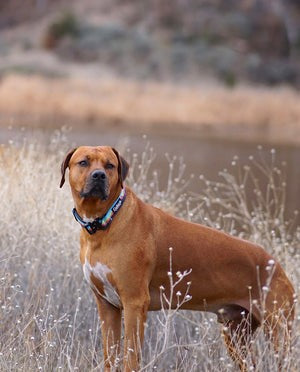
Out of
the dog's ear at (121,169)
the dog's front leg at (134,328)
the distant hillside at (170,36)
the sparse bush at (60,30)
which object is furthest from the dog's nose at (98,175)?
the sparse bush at (60,30)

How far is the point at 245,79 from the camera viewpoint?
102 ft

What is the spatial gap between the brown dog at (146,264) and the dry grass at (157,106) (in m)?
15.9

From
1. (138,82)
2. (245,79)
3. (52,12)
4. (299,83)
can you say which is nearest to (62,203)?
(138,82)

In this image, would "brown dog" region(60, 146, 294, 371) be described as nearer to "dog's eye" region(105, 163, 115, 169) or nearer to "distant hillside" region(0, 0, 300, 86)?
"dog's eye" region(105, 163, 115, 169)

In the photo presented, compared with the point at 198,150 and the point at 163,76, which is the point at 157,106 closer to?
the point at 163,76

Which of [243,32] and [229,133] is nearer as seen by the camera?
[229,133]

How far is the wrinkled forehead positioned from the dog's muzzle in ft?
0.36

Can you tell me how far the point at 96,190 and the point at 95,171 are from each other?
3.9 inches

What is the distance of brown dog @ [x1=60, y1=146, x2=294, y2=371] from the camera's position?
15.5 ft

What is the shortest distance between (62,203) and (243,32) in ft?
104

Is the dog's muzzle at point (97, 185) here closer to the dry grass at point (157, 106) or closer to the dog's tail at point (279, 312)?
the dog's tail at point (279, 312)

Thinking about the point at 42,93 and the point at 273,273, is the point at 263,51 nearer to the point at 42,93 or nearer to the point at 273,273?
the point at 42,93

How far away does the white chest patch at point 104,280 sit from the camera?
4730 mm

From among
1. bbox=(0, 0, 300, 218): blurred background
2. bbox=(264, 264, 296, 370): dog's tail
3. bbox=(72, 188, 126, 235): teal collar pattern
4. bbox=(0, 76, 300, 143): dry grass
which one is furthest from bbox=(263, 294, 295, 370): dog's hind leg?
bbox=(0, 76, 300, 143): dry grass
